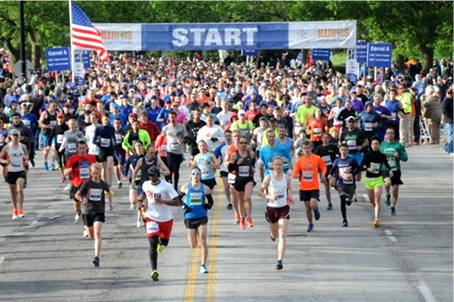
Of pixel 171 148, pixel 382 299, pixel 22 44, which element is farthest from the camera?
pixel 22 44

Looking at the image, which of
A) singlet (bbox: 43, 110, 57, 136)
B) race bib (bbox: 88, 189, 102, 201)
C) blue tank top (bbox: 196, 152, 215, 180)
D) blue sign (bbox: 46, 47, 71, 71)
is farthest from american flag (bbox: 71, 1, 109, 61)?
race bib (bbox: 88, 189, 102, 201)

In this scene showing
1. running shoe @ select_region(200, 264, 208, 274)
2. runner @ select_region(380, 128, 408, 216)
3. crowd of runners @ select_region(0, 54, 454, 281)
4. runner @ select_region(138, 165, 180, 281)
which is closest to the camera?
runner @ select_region(138, 165, 180, 281)

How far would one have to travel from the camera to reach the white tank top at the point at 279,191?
16406mm

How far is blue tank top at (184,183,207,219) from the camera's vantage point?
51.1 ft

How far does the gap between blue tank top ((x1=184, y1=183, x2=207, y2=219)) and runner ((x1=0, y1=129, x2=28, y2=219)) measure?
233 inches

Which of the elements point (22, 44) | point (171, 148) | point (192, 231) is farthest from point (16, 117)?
point (22, 44)

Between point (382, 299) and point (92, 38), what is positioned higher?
point (92, 38)

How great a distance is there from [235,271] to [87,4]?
42.3m

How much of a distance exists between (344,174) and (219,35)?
1674cm

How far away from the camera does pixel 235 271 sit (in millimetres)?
15641

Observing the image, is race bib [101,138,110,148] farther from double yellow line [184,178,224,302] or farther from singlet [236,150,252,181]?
singlet [236,150,252,181]

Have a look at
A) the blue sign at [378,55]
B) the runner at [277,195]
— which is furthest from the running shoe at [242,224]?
the blue sign at [378,55]

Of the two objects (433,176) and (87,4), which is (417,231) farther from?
(87,4)

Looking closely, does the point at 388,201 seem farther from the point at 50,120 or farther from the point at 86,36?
the point at 86,36
